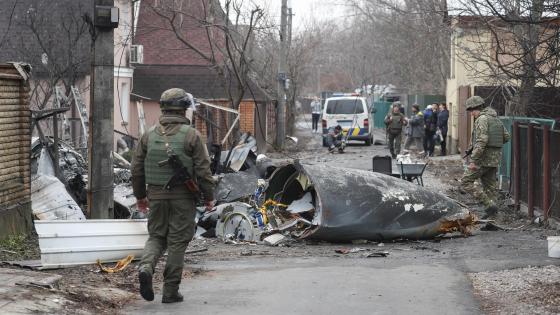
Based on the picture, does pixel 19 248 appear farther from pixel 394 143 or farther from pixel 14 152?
pixel 394 143

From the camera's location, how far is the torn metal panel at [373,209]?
36.9 feet

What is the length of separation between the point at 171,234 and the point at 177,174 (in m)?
0.49

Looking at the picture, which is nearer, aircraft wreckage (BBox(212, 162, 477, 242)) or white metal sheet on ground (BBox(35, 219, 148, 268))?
white metal sheet on ground (BBox(35, 219, 148, 268))

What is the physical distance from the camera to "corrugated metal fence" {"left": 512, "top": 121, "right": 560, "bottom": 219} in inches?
480

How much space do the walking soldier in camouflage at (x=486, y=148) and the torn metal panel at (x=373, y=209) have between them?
1066 millimetres

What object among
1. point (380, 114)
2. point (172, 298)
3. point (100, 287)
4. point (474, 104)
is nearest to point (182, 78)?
point (474, 104)

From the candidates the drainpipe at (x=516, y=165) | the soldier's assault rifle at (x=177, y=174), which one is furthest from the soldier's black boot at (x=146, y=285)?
the drainpipe at (x=516, y=165)

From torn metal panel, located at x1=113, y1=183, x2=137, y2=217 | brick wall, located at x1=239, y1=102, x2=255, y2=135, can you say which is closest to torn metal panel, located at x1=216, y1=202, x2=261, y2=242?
torn metal panel, located at x1=113, y1=183, x2=137, y2=217

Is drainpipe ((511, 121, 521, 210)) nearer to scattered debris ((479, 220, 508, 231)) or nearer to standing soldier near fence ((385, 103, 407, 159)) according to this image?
scattered debris ((479, 220, 508, 231))

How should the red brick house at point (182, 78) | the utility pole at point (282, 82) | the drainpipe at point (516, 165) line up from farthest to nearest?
1. the utility pole at point (282, 82)
2. the red brick house at point (182, 78)
3. the drainpipe at point (516, 165)

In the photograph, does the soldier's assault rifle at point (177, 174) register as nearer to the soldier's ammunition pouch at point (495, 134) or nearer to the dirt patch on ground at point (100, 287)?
the dirt patch on ground at point (100, 287)

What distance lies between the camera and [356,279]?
852 centimetres

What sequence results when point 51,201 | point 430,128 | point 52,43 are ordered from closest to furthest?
point 51,201 → point 52,43 → point 430,128

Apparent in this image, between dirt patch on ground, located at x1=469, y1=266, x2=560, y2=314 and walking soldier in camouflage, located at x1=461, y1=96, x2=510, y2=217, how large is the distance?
402cm
